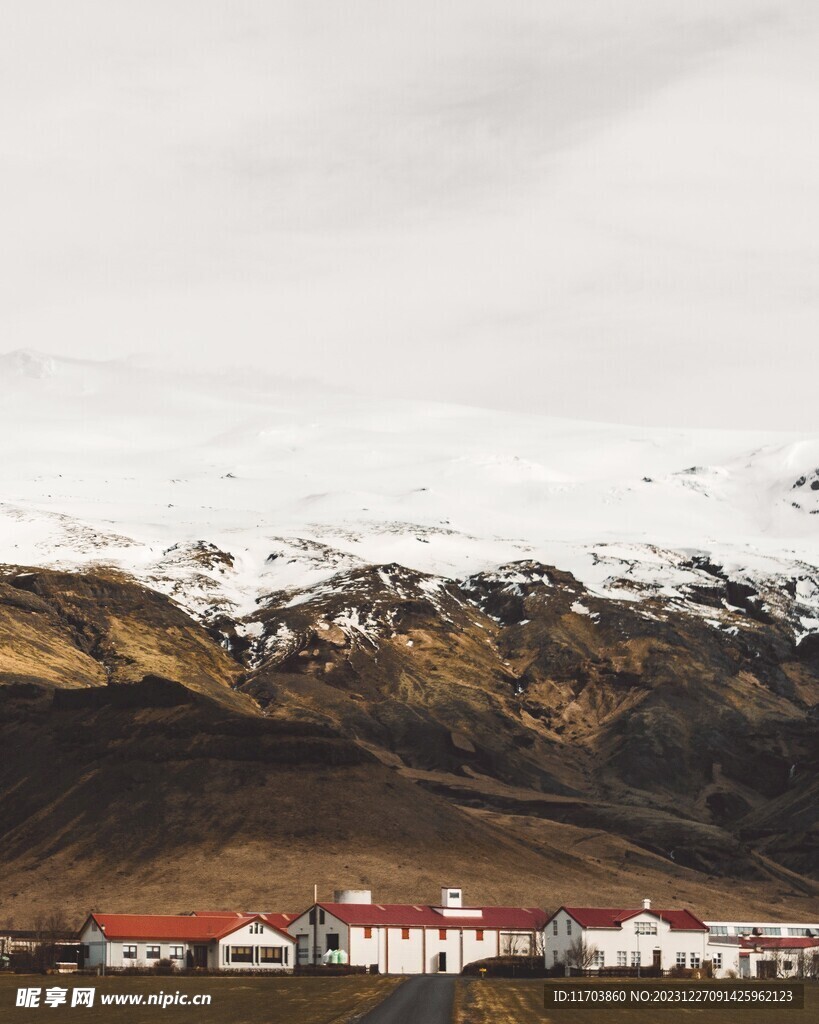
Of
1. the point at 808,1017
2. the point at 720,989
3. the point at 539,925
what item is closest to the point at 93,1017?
the point at 808,1017

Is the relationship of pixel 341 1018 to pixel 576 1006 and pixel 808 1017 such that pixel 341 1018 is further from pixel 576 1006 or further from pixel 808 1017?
pixel 808 1017

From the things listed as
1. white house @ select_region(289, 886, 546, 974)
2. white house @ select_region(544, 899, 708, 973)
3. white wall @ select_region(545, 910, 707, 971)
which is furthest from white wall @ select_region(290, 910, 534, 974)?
white wall @ select_region(545, 910, 707, 971)

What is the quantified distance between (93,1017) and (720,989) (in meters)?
47.7

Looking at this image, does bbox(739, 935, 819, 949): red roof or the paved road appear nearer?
the paved road

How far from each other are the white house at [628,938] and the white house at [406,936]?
21.9 ft

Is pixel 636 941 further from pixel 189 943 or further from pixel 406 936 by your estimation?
pixel 189 943

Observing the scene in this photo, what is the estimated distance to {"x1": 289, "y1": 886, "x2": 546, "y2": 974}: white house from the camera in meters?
166

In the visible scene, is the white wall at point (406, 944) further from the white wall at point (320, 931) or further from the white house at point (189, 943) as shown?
the white house at point (189, 943)

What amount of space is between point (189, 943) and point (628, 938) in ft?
136

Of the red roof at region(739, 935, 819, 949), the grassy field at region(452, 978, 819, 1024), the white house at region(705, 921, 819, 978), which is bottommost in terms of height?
the grassy field at region(452, 978, 819, 1024)

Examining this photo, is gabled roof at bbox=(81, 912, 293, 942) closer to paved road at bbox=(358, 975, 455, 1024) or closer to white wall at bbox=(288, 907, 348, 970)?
white wall at bbox=(288, 907, 348, 970)

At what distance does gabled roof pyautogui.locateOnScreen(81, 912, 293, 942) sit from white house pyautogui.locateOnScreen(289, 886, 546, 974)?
14.2ft

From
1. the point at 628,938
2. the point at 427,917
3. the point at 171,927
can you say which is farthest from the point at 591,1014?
the point at 427,917

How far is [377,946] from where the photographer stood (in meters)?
167
